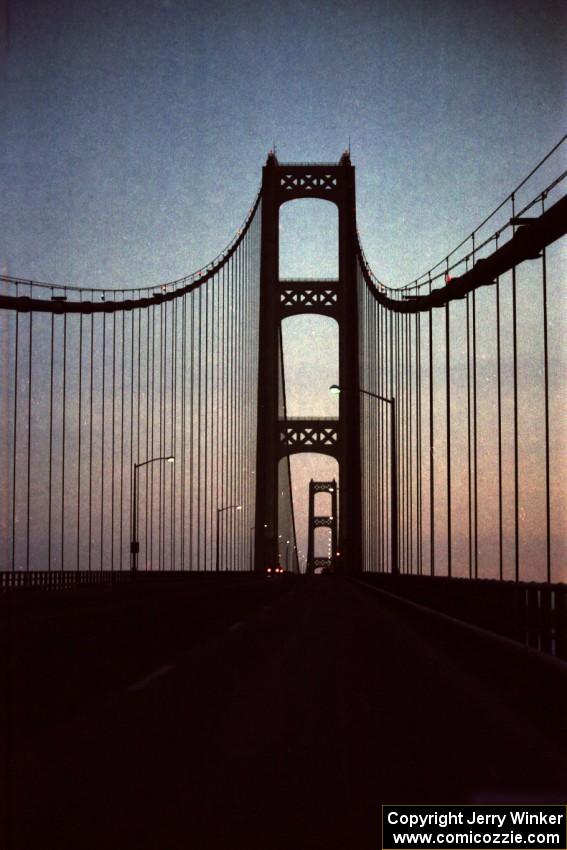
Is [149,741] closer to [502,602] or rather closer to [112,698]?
[112,698]

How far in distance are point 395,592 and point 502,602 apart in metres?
18.3

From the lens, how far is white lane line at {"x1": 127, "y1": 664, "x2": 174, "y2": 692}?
10780 millimetres

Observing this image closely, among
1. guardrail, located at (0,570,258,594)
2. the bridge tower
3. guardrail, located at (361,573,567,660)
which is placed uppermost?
the bridge tower

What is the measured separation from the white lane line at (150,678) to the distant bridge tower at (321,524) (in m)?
110

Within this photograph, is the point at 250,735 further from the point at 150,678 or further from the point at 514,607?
the point at 514,607

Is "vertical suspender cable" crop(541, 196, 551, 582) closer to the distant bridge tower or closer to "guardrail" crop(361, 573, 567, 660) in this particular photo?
"guardrail" crop(361, 573, 567, 660)

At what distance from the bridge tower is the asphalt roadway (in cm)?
4915

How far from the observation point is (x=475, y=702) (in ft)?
33.8

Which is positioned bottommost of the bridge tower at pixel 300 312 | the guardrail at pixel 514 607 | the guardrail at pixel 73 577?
the guardrail at pixel 73 577

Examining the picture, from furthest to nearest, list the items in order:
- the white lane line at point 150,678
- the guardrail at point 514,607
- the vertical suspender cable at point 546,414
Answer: the vertical suspender cable at point 546,414, the guardrail at point 514,607, the white lane line at point 150,678

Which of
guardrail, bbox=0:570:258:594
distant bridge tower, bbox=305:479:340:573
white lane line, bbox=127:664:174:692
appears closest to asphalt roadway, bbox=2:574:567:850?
white lane line, bbox=127:664:174:692

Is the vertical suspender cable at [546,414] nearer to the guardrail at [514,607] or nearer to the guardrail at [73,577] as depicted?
the guardrail at [514,607]

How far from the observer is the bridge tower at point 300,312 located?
214ft

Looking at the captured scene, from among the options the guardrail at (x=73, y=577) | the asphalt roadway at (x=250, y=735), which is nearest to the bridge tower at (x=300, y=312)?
the guardrail at (x=73, y=577)
